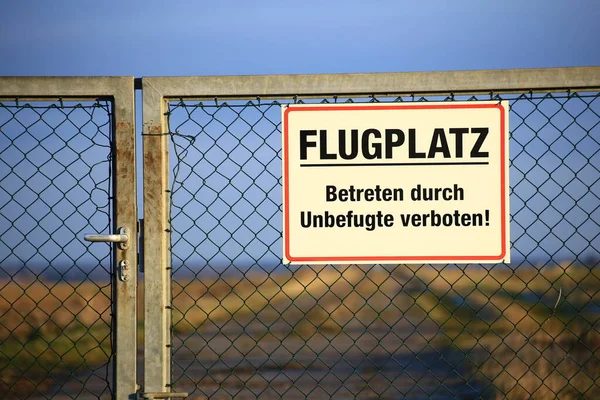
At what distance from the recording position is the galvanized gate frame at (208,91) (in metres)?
2.83

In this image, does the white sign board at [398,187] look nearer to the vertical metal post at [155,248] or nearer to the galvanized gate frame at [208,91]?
the galvanized gate frame at [208,91]

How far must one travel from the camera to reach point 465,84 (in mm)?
2842

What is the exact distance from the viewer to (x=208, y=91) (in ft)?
9.30

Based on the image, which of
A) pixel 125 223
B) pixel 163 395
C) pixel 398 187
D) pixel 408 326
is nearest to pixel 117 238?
pixel 125 223

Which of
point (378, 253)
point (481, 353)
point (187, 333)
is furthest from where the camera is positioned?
point (187, 333)

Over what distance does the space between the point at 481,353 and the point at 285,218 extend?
9940 millimetres

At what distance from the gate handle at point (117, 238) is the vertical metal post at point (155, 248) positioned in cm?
8

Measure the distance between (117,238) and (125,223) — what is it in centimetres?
8

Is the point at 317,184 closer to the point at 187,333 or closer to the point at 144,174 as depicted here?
the point at 144,174

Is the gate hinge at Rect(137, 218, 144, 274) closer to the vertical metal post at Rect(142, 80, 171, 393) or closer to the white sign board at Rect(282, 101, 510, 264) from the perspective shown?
the vertical metal post at Rect(142, 80, 171, 393)

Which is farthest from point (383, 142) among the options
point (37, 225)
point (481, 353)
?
point (481, 353)

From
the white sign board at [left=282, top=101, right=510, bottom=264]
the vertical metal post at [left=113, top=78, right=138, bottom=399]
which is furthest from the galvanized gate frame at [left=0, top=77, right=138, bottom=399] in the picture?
the white sign board at [left=282, top=101, right=510, bottom=264]

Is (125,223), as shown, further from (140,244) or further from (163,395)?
(163,395)

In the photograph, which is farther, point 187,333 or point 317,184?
point 187,333
